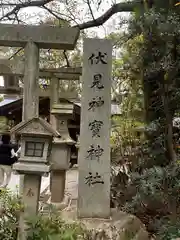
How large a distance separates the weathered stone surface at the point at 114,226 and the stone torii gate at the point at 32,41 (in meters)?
1.71

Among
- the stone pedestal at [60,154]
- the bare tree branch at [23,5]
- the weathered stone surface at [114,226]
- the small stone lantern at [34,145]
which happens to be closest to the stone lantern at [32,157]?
the small stone lantern at [34,145]

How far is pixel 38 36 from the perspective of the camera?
4.30m

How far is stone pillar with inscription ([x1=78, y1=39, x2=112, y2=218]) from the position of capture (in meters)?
4.30

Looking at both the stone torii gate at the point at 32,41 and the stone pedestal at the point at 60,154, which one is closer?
the stone torii gate at the point at 32,41

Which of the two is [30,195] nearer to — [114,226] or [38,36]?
[114,226]


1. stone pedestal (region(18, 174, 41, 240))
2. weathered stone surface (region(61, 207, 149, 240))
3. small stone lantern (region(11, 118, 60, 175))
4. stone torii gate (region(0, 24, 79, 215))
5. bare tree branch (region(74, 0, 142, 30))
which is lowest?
weathered stone surface (region(61, 207, 149, 240))

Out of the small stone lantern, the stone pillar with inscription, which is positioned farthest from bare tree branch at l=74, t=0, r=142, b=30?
the small stone lantern

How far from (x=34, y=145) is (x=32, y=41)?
5.39 ft

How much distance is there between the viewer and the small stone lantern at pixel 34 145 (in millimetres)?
3387

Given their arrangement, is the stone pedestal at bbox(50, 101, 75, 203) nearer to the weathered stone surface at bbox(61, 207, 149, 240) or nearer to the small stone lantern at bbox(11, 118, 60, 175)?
the weathered stone surface at bbox(61, 207, 149, 240)

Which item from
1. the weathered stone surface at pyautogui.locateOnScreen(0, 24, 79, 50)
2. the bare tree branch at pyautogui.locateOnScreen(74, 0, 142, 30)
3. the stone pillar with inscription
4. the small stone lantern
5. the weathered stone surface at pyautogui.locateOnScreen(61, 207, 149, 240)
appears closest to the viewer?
the small stone lantern

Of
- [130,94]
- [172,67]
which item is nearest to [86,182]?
[172,67]

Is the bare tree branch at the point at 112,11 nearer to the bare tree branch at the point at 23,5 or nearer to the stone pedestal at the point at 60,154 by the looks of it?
the bare tree branch at the point at 23,5

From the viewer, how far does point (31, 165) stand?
3402mm
